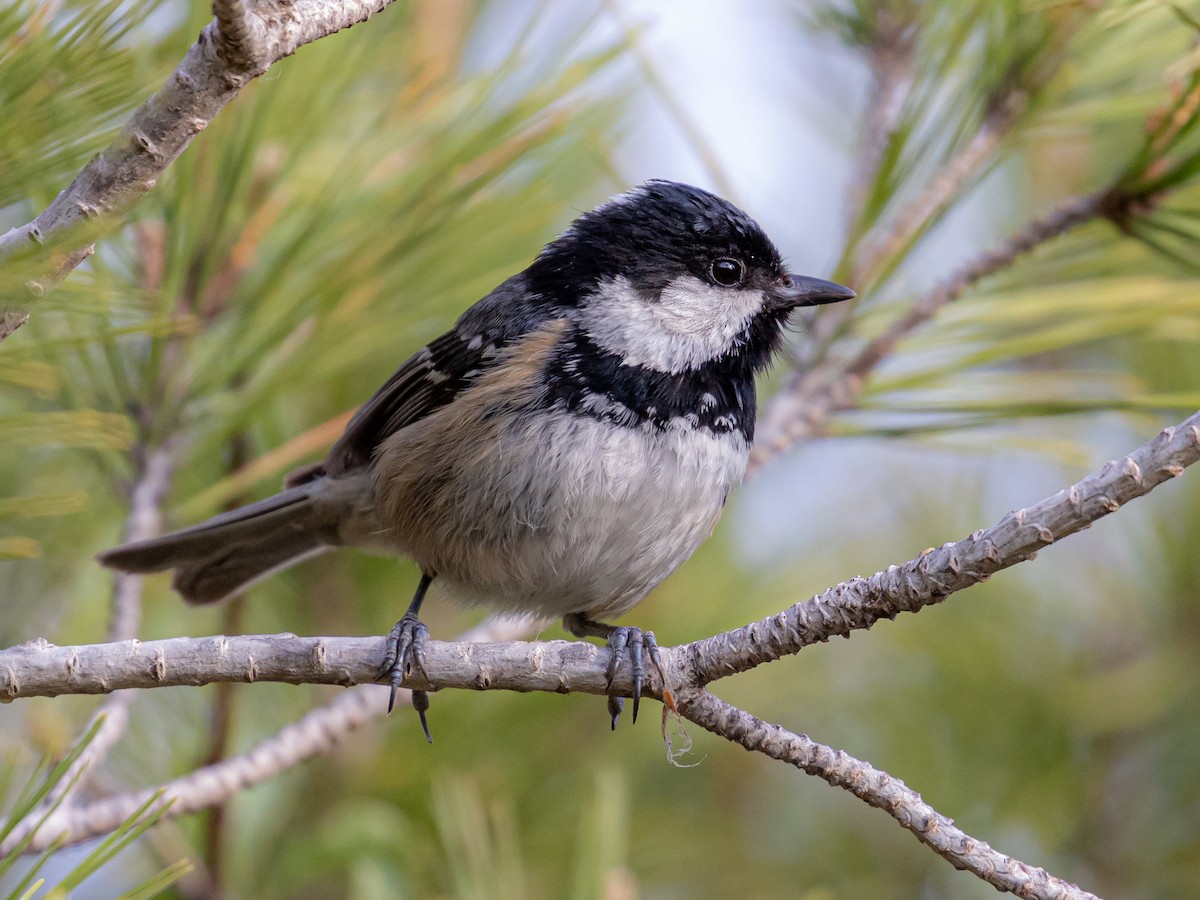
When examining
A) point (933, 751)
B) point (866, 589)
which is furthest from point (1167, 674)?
point (866, 589)

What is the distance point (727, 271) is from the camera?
2832 millimetres

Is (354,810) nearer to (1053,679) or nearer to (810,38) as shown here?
(1053,679)

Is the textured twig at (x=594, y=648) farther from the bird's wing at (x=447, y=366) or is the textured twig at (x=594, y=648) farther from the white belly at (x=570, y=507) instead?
the bird's wing at (x=447, y=366)

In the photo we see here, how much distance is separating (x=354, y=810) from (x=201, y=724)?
2.03ft

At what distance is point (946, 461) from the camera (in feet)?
13.4

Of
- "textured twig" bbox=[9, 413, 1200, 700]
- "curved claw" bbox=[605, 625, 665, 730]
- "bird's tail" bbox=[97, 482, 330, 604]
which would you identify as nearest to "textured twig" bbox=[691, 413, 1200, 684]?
"textured twig" bbox=[9, 413, 1200, 700]

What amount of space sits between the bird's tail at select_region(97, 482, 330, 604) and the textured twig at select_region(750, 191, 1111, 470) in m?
1.20

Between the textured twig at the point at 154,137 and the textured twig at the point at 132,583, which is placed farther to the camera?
the textured twig at the point at 132,583

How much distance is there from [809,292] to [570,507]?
749 millimetres

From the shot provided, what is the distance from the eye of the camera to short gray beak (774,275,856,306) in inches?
103

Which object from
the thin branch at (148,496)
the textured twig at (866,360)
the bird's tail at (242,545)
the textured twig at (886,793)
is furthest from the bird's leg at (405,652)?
the textured twig at (866,360)

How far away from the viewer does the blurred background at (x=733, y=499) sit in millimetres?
2342

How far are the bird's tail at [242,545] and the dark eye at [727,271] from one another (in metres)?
1.17

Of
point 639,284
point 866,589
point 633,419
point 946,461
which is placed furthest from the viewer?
point 946,461
